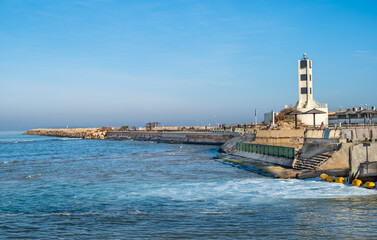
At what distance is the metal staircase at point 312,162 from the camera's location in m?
30.7

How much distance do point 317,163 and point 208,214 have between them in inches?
597

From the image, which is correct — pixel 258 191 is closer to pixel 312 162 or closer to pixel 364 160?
pixel 312 162

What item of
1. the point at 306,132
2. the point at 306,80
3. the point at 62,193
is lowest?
the point at 62,193

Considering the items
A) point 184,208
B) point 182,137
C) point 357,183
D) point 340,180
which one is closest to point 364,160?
point 340,180

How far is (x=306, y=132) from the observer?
4444cm

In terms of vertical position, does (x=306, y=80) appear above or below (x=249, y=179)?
above

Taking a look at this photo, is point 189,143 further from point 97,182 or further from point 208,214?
point 208,214

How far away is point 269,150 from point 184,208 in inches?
858

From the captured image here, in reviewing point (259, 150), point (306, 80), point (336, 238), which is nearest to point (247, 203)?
point (336, 238)

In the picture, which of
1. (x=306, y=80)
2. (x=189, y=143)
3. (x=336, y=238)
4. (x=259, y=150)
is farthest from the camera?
(x=189, y=143)

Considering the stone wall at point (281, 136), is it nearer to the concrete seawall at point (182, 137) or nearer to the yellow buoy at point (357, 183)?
the yellow buoy at point (357, 183)

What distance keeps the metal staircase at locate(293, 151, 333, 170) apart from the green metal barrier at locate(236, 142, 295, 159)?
1.57 meters

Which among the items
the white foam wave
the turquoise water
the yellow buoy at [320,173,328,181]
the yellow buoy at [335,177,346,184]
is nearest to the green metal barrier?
the turquoise water

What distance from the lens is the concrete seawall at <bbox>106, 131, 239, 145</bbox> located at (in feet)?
261
